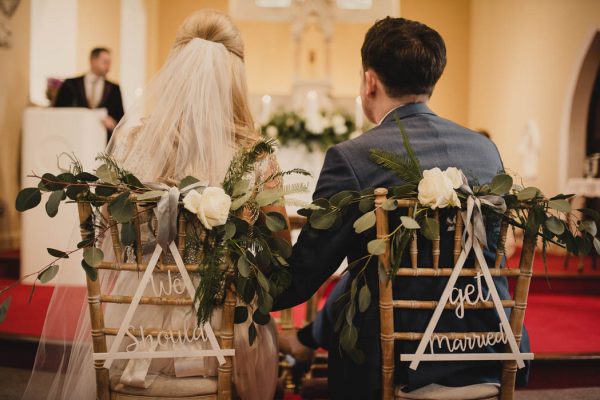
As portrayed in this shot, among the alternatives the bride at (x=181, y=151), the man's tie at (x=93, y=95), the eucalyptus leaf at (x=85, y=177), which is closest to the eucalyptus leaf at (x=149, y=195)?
the eucalyptus leaf at (x=85, y=177)

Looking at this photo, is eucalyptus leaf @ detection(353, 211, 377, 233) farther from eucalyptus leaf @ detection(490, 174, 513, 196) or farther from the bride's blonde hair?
the bride's blonde hair

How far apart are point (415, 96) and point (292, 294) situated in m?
0.68

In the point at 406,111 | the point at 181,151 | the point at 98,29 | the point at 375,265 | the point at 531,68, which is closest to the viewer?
the point at 375,265

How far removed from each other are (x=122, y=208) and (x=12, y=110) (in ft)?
18.1

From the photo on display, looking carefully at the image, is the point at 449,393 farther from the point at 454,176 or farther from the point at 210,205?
the point at 210,205

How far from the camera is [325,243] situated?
1572mm

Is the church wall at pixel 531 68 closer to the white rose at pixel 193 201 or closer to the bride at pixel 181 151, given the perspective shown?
the bride at pixel 181 151

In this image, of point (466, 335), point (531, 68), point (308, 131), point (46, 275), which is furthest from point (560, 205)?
point (531, 68)

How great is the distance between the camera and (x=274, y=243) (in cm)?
156

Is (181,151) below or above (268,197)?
above

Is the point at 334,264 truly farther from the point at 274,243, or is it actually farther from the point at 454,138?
the point at 454,138

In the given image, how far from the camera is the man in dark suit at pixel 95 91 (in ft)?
19.7

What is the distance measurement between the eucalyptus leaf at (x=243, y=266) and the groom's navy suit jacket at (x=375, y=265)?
0.19 metres

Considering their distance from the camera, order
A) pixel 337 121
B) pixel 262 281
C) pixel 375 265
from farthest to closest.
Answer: pixel 337 121 < pixel 375 265 < pixel 262 281
